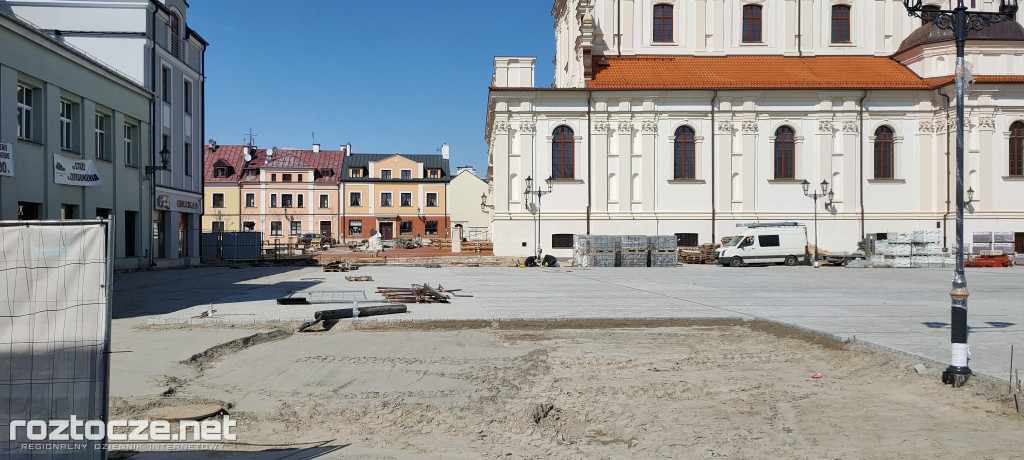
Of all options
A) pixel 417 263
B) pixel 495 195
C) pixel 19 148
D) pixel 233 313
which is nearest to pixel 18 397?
pixel 233 313

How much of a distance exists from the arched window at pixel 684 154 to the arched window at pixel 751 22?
29.4 feet

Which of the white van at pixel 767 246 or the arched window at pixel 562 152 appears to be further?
the arched window at pixel 562 152

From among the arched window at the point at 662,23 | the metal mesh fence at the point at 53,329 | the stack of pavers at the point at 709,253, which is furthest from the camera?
the arched window at the point at 662,23

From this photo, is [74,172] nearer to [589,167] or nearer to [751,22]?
[589,167]

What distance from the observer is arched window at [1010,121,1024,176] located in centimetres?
3994

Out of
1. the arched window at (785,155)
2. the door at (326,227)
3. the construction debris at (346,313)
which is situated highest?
the arched window at (785,155)

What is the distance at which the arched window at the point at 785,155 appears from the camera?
41.2 m

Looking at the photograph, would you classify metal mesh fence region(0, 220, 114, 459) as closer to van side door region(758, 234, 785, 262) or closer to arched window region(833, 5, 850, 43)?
van side door region(758, 234, 785, 262)

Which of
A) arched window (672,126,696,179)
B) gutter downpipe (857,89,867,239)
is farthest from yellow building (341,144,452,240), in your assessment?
gutter downpipe (857,89,867,239)

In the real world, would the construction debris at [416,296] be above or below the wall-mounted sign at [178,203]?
below

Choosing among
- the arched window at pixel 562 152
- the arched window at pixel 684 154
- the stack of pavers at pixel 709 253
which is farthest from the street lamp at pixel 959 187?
the arched window at pixel 684 154

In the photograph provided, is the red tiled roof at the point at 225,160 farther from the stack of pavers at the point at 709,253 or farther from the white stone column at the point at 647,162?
the stack of pavers at the point at 709,253

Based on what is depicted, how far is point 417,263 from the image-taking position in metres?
36.6

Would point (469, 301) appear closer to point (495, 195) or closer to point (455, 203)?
point (495, 195)
